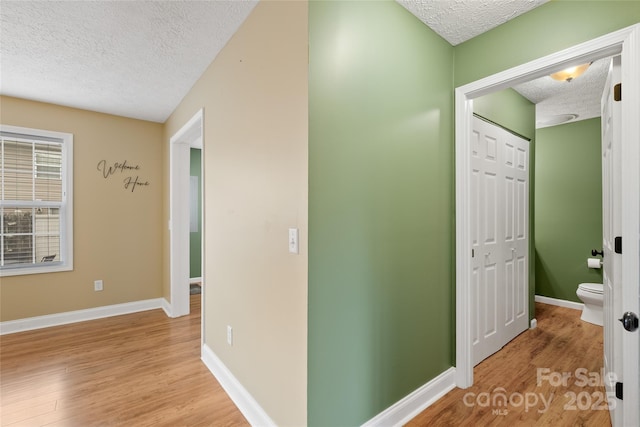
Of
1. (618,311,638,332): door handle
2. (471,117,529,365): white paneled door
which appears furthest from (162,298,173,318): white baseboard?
(618,311,638,332): door handle

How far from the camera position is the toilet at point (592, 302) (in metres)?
3.29

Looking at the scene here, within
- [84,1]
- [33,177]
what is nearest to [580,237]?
[84,1]

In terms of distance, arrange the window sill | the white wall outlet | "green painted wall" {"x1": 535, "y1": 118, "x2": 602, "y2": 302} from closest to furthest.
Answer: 1. the white wall outlet
2. the window sill
3. "green painted wall" {"x1": 535, "y1": 118, "x2": 602, "y2": 302}

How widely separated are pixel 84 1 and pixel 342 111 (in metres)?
1.74

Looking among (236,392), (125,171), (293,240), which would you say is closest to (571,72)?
(293,240)

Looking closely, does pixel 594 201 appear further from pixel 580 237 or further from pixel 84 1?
pixel 84 1

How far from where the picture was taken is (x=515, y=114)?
9.80ft

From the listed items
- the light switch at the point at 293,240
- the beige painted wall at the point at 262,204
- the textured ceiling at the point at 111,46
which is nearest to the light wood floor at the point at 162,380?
the beige painted wall at the point at 262,204

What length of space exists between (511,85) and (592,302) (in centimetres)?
297

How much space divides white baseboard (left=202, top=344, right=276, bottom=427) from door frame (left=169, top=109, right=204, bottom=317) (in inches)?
52.9

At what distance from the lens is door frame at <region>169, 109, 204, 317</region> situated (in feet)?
11.9

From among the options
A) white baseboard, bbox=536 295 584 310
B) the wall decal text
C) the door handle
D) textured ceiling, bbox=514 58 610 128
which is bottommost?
white baseboard, bbox=536 295 584 310

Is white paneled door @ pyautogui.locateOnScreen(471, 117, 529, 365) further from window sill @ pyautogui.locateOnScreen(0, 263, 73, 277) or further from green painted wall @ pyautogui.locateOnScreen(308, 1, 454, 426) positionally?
window sill @ pyautogui.locateOnScreen(0, 263, 73, 277)

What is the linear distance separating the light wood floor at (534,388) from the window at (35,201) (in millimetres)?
4196
